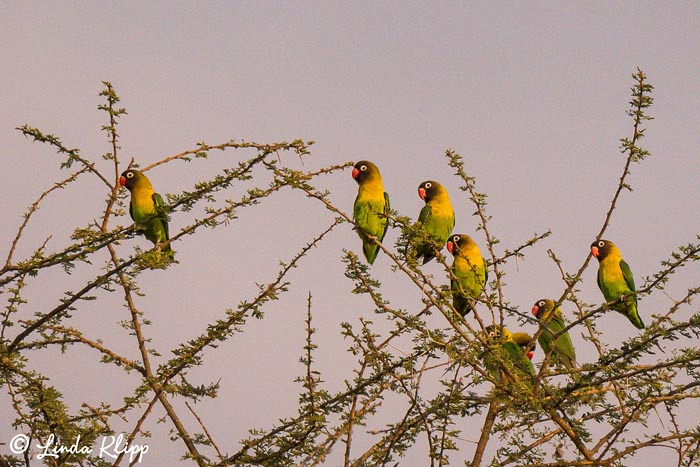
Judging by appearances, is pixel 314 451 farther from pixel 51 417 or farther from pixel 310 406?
pixel 51 417

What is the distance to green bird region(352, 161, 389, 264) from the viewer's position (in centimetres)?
680

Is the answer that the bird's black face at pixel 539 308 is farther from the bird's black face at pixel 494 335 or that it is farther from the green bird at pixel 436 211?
the bird's black face at pixel 494 335

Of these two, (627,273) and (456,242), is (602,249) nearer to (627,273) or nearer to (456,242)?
(627,273)

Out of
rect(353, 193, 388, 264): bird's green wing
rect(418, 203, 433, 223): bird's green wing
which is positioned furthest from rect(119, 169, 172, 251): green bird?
rect(418, 203, 433, 223): bird's green wing

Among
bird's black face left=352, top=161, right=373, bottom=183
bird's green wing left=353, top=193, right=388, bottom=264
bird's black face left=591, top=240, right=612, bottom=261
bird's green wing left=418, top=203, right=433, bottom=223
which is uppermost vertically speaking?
bird's black face left=591, top=240, right=612, bottom=261

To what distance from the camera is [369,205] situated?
683 cm

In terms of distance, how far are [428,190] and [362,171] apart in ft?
2.42

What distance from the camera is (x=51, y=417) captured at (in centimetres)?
421

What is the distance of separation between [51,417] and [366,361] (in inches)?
69.7

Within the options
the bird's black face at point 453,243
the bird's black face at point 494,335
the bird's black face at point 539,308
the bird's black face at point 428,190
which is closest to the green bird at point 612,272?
the bird's black face at point 539,308

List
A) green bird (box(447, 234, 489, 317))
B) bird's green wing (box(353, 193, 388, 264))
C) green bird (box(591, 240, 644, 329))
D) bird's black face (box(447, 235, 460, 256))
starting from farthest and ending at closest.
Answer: green bird (box(591, 240, 644, 329))
bird's black face (box(447, 235, 460, 256))
bird's green wing (box(353, 193, 388, 264))
green bird (box(447, 234, 489, 317))

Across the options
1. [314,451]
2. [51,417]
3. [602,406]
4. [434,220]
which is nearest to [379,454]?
[314,451]

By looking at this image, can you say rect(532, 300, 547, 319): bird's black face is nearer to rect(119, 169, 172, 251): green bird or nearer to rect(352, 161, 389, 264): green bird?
rect(352, 161, 389, 264): green bird

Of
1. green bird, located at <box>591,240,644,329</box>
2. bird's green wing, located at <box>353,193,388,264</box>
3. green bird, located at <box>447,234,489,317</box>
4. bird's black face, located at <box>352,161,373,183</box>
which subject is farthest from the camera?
green bird, located at <box>591,240,644,329</box>
